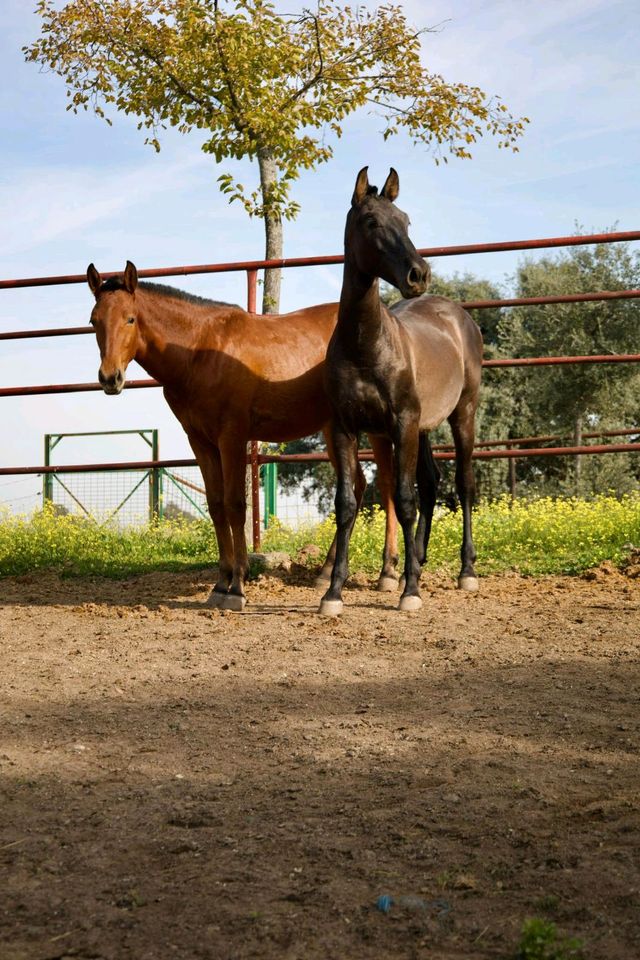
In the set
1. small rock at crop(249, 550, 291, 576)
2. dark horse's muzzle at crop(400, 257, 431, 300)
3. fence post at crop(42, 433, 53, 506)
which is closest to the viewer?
dark horse's muzzle at crop(400, 257, 431, 300)

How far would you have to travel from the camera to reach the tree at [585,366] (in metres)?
25.0

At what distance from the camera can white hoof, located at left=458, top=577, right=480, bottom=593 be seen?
253 inches

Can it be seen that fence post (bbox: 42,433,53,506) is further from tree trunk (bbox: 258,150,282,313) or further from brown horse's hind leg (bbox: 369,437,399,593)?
brown horse's hind leg (bbox: 369,437,399,593)

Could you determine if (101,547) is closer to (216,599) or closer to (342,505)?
(216,599)

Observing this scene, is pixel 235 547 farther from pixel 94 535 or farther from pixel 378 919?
pixel 378 919

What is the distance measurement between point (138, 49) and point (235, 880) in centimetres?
1037

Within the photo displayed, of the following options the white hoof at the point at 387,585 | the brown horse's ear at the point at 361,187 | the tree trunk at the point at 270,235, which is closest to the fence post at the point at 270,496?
the tree trunk at the point at 270,235

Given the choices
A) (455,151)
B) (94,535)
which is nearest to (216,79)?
(455,151)

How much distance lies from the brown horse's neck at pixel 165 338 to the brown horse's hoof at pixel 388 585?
185cm

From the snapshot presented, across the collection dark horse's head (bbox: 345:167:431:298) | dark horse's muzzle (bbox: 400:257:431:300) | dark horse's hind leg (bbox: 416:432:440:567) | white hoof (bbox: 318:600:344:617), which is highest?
dark horse's head (bbox: 345:167:431:298)

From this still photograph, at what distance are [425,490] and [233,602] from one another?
1621mm

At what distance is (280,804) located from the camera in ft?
8.92

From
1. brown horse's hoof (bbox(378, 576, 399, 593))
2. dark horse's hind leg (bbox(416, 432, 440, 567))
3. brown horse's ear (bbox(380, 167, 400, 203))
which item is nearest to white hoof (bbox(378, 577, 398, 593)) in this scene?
brown horse's hoof (bbox(378, 576, 399, 593))

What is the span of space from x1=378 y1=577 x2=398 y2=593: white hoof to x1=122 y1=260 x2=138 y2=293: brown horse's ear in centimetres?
244
